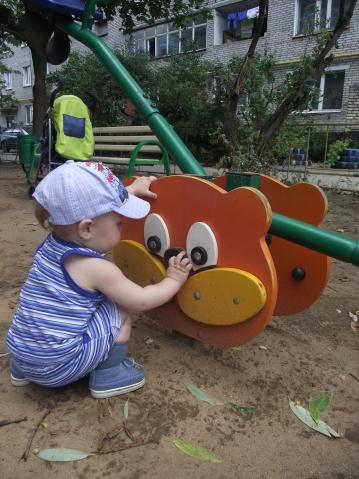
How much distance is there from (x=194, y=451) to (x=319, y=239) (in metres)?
0.79

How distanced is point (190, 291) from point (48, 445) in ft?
2.28

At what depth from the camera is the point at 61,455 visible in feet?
3.93

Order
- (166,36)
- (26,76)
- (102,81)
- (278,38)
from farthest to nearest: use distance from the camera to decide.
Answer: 1. (26,76)
2. (166,36)
3. (278,38)
4. (102,81)

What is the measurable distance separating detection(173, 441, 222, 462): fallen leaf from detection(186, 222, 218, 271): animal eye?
0.59 meters

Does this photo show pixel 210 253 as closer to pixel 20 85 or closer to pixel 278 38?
pixel 278 38

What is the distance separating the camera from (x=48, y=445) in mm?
1237

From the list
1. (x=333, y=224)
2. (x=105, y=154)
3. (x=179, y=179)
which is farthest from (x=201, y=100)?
(x=179, y=179)

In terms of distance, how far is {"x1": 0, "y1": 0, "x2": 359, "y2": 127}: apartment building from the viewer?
13938mm

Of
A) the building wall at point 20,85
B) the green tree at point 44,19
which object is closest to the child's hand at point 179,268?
the green tree at point 44,19

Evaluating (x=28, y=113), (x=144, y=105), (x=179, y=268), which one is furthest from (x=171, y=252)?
(x=28, y=113)

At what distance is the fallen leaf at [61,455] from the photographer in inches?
46.8

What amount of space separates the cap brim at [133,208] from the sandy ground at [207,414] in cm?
66

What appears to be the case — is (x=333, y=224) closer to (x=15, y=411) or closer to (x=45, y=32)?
(x=45, y=32)

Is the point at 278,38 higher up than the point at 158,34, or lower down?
lower down
